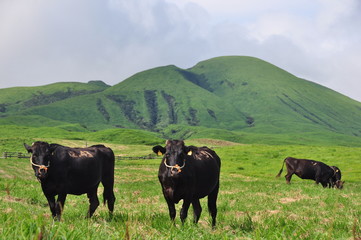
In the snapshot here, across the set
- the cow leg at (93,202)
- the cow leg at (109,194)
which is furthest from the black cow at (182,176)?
the cow leg at (109,194)

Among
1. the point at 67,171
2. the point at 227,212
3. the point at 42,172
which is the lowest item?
the point at 227,212

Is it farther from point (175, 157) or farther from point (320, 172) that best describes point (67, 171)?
point (320, 172)

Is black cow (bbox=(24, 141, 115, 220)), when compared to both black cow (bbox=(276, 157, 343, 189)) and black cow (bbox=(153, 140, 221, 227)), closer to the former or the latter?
black cow (bbox=(153, 140, 221, 227))

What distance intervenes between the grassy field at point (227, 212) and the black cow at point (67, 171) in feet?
2.49

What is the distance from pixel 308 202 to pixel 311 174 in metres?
15.3

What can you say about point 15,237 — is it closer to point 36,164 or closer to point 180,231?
point 180,231

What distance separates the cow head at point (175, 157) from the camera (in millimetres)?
9703

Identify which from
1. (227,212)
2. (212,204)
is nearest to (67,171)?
(212,204)

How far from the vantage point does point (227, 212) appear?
14.7 m

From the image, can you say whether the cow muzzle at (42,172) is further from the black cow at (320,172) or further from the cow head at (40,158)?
the black cow at (320,172)

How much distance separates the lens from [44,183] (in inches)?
427

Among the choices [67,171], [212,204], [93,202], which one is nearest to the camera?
[67,171]

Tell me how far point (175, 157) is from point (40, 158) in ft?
13.6

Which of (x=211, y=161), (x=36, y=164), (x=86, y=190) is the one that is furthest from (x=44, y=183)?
(x=211, y=161)
